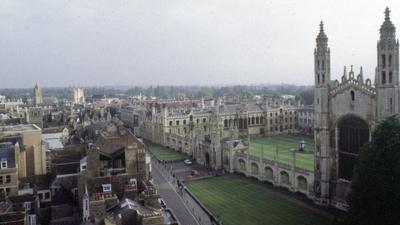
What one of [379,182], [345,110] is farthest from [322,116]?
[379,182]

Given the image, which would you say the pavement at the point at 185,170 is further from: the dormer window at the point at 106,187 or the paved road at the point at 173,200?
the dormer window at the point at 106,187

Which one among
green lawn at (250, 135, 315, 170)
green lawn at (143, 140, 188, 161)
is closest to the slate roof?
green lawn at (250, 135, 315, 170)

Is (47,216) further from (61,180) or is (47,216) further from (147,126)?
(147,126)

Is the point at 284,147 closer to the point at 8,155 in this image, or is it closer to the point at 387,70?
the point at 387,70

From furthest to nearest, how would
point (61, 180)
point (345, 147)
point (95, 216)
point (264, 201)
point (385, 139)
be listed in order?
point (264, 201), point (345, 147), point (61, 180), point (385, 139), point (95, 216)

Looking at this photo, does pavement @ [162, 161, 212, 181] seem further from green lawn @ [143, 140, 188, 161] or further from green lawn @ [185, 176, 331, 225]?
green lawn @ [143, 140, 188, 161]

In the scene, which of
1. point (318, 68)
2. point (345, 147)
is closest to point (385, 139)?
point (345, 147)
